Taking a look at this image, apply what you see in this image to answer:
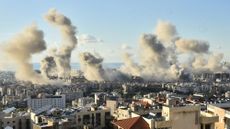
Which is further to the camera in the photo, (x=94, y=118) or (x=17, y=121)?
(x=94, y=118)

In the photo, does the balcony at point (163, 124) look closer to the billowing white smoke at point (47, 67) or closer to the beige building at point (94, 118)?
the beige building at point (94, 118)

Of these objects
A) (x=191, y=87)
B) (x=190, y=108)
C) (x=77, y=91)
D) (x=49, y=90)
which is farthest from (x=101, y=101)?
(x=190, y=108)

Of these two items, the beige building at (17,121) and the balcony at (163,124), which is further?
the beige building at (17,121)

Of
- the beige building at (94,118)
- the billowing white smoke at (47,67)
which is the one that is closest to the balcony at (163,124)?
the beige building at (94,118)

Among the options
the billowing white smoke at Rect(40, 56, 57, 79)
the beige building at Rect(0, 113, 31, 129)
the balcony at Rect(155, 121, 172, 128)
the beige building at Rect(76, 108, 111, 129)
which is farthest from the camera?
the billowing white smoke at Rect(40, 56, 57, 79)

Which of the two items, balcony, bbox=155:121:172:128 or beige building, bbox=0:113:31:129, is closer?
balcony, bbox=155:121:172:128

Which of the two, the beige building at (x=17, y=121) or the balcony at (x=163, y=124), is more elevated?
the balcony at (x=163, y=124)

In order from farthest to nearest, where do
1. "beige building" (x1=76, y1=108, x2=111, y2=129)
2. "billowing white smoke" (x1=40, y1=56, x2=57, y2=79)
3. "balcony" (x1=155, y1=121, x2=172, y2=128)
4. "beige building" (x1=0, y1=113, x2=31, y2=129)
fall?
"billowing white smoke" (x1=40, y1=56, x2=57, y2=79)
"beige building" (x1=76, y1=108, x2=111, y2=129)
"beige building" (x1=0, y1=113, x2=31, y2=129)
"balcony" (x1=155, y1=121, x2=172, y2=128)

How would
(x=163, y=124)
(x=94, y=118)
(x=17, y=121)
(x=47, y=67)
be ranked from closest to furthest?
(x=163, y=124) < (x=17, y=121) < (x=94, y=118) < (x=47, y=67)

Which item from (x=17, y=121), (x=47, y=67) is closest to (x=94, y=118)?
(x=17, y=121)

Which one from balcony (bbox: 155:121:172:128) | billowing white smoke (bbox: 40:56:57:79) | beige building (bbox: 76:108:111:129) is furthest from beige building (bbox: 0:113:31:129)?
billowing white smoke (bbox: 40:56:57:79)

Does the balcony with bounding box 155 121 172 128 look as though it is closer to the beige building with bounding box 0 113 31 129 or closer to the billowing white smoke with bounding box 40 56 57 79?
the beige building with bounding box 0 113 31 129

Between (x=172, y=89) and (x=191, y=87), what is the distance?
456cm

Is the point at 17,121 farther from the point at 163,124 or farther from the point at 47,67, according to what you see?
the point at 47,67
